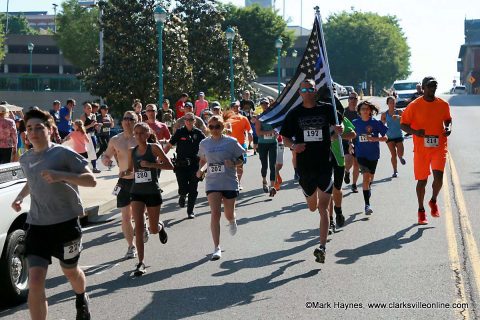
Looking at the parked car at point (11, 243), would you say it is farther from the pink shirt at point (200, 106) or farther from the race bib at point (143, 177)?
the pink shirt at point (200, 106)

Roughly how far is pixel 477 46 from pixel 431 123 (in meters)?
147

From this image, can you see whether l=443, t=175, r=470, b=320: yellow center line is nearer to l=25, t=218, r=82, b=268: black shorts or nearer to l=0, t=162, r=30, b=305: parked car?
l=25, t=218, r=82, b=268: black shorts

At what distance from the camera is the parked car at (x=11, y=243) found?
7.56m

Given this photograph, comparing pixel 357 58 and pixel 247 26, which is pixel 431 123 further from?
pixel 357 58

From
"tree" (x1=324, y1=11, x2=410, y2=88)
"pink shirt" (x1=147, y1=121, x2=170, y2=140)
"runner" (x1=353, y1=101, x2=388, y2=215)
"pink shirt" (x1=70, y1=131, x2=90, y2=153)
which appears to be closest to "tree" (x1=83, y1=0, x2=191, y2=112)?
"pink shirt" (x1=70, y1=131, x2=90, y2=153)

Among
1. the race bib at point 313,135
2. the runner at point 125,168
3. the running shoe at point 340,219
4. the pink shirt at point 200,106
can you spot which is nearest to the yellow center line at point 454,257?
the running shoe at point 340,219

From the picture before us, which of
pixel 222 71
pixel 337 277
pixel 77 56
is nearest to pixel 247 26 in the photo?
pixel 77 56

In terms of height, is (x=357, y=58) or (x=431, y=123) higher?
(x=357, y=58)

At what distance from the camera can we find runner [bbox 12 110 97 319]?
627 centimetres

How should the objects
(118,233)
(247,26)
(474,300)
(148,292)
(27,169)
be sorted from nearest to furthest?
(27,169)
(474,300)
(148,292)
(118,233)
(247,26)

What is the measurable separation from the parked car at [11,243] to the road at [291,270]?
0.74 feet

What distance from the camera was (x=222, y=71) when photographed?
46.6 m

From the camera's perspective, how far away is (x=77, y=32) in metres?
91.9

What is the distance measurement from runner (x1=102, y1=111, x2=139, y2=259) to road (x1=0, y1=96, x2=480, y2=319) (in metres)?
0.33
